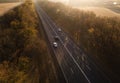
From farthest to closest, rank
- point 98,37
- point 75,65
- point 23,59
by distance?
point 98,37, point 75,65, point 23,59

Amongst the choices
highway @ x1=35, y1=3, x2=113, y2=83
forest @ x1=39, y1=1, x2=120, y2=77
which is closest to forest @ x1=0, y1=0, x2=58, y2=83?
highway @ x1=35, y1=3, x2=113, y2=83

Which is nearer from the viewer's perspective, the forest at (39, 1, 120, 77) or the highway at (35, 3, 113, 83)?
the highway at (35, 3, 113, 83)

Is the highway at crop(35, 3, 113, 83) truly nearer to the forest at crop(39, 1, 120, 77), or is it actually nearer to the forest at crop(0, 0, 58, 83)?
the forest at crop(39, 1, 120, 77)

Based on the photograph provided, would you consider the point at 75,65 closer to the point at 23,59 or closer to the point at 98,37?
the point at 23,59

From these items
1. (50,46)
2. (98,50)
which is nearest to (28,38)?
(50,46)

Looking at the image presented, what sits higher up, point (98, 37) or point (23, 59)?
point (23, 59)

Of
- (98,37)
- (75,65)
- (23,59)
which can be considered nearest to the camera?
(23,59)

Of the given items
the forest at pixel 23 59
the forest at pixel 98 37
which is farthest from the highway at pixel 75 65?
the forest at pixel 23 59

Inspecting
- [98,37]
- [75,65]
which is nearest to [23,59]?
[75,65]

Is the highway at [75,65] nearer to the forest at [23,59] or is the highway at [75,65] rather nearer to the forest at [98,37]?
the forest at [98,37]
